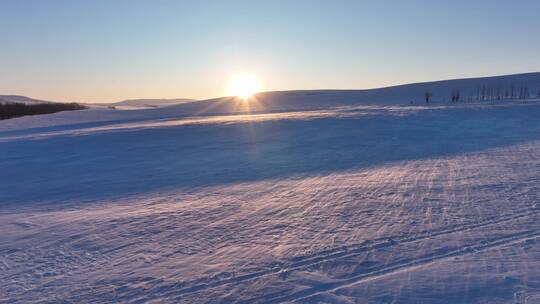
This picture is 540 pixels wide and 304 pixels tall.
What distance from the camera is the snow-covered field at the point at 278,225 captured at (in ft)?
14.1

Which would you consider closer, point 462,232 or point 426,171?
point 462,232

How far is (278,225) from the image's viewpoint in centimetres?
622

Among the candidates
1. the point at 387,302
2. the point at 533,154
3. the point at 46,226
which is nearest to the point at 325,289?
the point at 387,302

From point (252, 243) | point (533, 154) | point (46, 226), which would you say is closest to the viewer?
point (252, 243)

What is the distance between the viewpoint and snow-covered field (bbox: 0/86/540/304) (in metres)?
4.29

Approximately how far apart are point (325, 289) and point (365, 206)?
9.97 feet

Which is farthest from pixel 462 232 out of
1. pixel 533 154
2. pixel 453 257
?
Answer: pixel 533 154

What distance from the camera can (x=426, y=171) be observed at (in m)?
9.67

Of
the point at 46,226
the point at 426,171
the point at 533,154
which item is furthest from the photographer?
the point at 533,154

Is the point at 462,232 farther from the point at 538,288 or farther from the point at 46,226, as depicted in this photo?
the point at 46,226

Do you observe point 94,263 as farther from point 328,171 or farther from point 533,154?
point 533,154

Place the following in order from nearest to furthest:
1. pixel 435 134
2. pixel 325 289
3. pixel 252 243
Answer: pixel 325 289
pixel 252 243
pixel 435 134

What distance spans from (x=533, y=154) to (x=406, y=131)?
565 centimetres

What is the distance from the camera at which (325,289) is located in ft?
13.7
